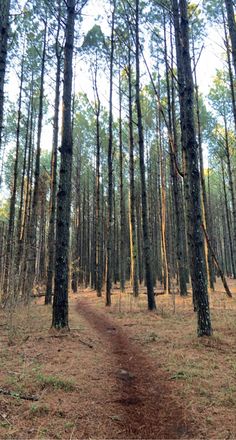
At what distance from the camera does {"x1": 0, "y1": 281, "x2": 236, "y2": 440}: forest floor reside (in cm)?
316

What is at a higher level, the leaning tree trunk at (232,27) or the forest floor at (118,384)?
the leaning tree trunk at (232,27)

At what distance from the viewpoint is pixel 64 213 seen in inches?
303

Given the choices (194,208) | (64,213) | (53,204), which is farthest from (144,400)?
(53,204)

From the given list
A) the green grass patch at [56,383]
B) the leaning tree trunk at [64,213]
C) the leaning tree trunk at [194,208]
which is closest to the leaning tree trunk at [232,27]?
the leaning tree trunk at [194,208]

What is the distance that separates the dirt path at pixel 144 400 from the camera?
3.20 m

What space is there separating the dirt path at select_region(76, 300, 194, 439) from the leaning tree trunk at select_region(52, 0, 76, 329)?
1.64 metres

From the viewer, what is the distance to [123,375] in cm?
484

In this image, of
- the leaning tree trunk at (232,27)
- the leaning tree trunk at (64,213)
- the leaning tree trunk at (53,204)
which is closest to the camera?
the leaning tree trunk at (64,213)

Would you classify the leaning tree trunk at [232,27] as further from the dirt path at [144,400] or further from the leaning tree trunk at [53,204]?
the dirt path at [144,400]

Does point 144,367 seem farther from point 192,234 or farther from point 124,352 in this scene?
point 192,234

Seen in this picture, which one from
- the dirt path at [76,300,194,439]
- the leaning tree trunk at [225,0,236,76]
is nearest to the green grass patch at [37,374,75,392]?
the dirt path at [76,300,194,439]

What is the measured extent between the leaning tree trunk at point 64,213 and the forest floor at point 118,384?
60 centimetres

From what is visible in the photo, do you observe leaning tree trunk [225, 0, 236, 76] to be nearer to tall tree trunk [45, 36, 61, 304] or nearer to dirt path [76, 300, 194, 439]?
tall tree trunk [45, 36, 61, 304]

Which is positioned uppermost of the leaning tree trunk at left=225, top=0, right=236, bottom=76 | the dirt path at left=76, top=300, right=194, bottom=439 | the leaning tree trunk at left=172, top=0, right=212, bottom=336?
the leaning tree trunk at left=225, top=0, right=236, bottom=76
